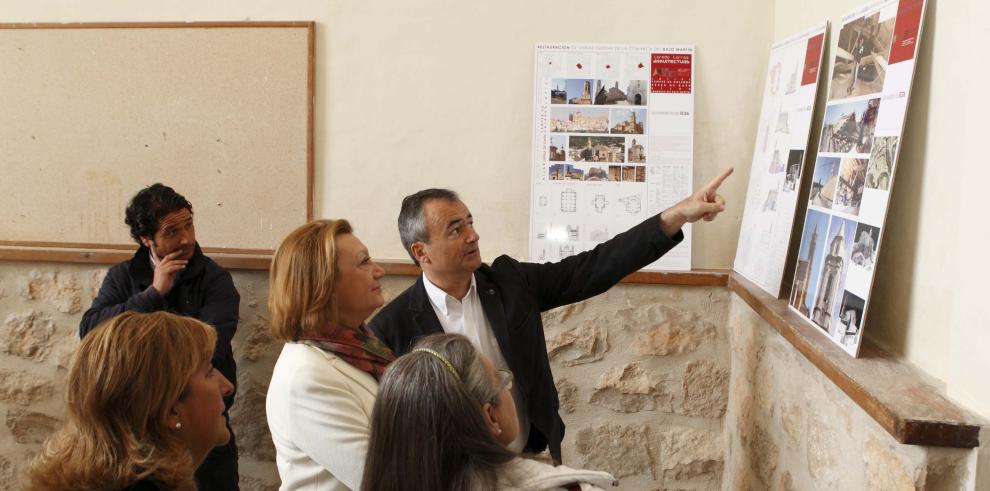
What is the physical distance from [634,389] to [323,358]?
6.45 feet

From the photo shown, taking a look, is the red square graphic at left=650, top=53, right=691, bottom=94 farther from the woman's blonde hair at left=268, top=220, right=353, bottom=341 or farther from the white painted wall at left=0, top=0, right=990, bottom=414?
the woman's blonde hair at left=268, top=220, right=353, bottom=341

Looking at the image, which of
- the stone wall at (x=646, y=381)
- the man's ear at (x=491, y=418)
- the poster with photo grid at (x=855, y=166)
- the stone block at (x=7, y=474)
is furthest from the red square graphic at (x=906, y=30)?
the stone block at (x=7, y=474)

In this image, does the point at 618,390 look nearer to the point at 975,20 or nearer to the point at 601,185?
the point at 601,185

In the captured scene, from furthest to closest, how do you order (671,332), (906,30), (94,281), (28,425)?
(28,425), (94,281), (671,332), (906,30)

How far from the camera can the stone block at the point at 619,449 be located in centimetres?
371

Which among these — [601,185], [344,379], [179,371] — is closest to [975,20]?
[344,379]

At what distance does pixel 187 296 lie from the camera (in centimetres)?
335

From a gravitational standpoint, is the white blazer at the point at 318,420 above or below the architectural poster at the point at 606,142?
below

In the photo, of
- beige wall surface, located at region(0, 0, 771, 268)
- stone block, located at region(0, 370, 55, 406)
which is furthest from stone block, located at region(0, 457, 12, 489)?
beige wall surface, located at region(0, 0, 771, 268)

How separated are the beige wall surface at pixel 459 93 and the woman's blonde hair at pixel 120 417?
2299 mm

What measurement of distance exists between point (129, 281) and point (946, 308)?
276 cm

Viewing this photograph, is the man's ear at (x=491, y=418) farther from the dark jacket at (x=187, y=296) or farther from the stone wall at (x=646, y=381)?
the stone wall at (x=646, y=381)

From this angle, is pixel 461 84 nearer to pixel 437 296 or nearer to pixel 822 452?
pixel 437 296

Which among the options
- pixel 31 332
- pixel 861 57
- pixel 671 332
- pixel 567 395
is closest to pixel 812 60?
pixel 861 57
